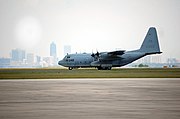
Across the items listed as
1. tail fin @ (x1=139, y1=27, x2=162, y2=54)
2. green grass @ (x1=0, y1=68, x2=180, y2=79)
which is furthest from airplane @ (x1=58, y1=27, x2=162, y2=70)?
green grass @ (x1=0, y1=68, x2=180, y2=79)

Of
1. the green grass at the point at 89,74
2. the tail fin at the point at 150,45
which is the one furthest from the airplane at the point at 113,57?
the green grass at the point at 89,74

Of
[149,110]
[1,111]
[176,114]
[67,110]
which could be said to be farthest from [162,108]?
[1,111]

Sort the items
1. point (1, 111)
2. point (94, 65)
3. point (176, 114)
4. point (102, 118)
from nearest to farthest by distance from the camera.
A: point (102, 118), point (176, 114), point (1, 111), point (94, 65)

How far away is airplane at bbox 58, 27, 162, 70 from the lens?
10981 cm

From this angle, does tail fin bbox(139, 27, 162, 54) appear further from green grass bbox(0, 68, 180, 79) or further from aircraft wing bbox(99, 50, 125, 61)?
green grass bbox(0, 68, 180, 79)

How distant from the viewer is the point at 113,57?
110 meters

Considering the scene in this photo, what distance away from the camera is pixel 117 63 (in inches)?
4441

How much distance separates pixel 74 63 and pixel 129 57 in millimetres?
15571

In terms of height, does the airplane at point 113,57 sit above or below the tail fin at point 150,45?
below

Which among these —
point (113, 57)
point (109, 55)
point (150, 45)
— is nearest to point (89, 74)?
point (109, 55)

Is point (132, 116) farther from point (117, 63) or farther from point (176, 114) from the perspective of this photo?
point (117, 63)

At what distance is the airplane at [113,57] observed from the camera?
A: 360ft

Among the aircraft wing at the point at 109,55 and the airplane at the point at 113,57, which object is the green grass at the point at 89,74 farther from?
the airplane at the point at 113,57

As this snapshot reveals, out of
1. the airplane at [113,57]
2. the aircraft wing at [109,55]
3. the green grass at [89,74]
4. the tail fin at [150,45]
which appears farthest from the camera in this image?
the tail fin at [150,45]
